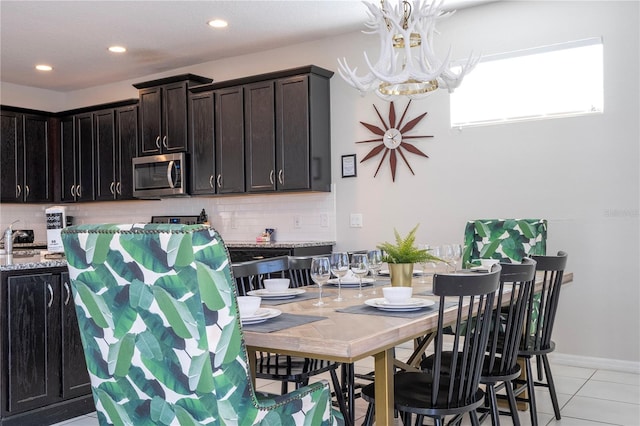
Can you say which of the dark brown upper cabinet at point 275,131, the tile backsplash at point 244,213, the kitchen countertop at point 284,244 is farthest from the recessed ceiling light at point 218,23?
the kitchen countertop at point 284,244

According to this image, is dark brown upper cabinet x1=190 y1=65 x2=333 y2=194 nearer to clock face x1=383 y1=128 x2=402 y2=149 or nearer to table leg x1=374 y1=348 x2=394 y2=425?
clock face x1=383 y1=128 x2=402 y2=149

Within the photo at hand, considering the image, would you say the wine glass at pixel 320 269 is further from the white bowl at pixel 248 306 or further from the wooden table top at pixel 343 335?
the white bowl at pixel 248 306

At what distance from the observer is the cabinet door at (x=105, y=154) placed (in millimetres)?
6469

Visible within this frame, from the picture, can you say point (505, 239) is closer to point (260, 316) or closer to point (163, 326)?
point (260, 316)

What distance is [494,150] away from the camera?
4.57 metres

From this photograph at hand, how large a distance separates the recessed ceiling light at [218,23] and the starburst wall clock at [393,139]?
1.39 m

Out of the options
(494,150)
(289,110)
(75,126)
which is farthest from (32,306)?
(75,126)

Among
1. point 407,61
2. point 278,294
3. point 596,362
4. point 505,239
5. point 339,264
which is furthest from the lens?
point 596,362

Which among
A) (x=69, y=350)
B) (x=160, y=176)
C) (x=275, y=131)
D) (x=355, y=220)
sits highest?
(x=275, y=131)

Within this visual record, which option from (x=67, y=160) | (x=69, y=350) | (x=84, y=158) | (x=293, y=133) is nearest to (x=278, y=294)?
(x=69, y=350)

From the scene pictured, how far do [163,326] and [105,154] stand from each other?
18.0 feet

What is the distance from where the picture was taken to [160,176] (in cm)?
595

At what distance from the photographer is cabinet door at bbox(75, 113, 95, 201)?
6.66m

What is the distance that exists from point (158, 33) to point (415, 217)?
8.63 feet
